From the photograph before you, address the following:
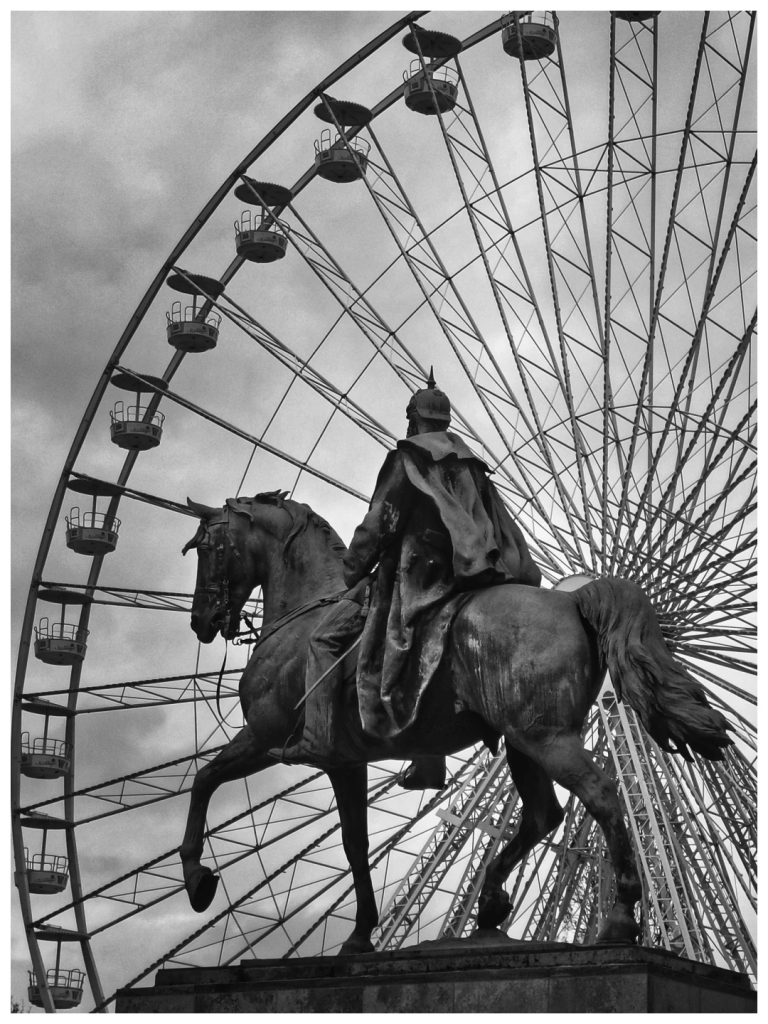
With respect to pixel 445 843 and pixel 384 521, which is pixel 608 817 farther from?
pixel 445 843

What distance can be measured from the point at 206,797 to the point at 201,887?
61 cm

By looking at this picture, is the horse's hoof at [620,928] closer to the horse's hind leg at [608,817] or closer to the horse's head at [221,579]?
the horse's hind leg at [608,817]

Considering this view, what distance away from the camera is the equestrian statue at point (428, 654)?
10.3 metres

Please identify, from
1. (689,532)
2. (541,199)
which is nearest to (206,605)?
(689,532)

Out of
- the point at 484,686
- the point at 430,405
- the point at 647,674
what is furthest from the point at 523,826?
the point at 430,405

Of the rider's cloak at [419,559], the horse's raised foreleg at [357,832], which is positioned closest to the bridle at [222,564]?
the rider's cloak at [419,559]

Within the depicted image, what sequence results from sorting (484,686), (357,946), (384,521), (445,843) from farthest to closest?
1. (445,843)
2. (357,946)
3. (384,521)
4. (484,686)

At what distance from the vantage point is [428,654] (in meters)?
11.1

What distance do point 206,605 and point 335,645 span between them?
50.9 inches

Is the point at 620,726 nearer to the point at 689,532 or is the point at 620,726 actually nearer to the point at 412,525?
the point at 689,532

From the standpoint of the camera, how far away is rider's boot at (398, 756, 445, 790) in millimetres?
12016

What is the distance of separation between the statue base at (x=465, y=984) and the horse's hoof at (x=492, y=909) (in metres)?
0.16

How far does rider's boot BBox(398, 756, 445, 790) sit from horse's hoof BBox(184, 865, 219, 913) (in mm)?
1364

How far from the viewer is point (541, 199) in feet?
80.8
